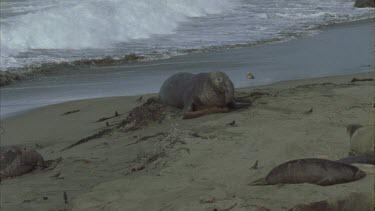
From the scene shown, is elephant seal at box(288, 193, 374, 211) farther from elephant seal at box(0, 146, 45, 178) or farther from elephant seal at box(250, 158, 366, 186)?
elephant seal at box(0, 146, 45, 178)

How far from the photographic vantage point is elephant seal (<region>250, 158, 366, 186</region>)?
11.8 ft

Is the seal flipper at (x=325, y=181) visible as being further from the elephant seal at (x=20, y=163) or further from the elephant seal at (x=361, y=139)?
the elephant seal at (x=20, y=163)

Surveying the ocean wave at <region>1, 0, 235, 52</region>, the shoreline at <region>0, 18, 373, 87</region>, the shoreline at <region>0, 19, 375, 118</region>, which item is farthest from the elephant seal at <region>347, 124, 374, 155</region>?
the ocean wave at <region>1, 0, 235, 52</region>

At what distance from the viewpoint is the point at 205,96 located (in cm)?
700

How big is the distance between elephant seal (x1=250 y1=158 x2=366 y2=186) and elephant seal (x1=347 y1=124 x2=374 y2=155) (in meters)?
0.37

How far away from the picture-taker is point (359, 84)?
7699 millimetres

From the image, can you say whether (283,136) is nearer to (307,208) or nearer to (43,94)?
(307,208)

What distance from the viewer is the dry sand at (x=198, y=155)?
4051mm

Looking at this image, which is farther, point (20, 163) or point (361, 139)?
point (20, 163)

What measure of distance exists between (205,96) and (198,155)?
1.98 m

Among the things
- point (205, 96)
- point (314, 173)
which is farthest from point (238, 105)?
point (314, 173)

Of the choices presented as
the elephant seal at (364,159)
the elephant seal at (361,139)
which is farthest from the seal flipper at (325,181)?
the elephant seal at (361,139)

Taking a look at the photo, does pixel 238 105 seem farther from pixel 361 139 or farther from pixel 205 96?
pixel 361 139

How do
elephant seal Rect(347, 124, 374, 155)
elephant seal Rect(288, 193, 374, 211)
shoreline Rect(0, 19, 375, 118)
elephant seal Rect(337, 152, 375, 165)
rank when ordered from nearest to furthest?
elephant seal Rect(288, 193, 374, 211), elephant seal Rect(337, 152, 375, 165), elephant seal Rect(347, 124, 374, 155), shoreline Rect(0, 19, 375, 118)
